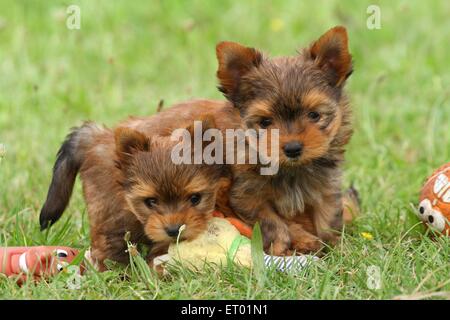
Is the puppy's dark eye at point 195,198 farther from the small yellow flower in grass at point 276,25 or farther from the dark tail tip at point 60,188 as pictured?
the small yellow flower in grass at point 276,25

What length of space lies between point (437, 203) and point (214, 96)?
368 centimetres

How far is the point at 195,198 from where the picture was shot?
4.79 meters

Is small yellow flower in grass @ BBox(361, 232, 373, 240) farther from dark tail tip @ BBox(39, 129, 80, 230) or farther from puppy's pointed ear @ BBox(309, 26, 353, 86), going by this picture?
dark tail tip @ BBox(39, 129, 80, 230)

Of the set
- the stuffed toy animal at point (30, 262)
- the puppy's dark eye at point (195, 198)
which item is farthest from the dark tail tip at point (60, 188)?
the puppy's dark eye at point (195, 198)

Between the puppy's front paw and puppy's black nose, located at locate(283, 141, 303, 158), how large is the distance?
1.85 feet

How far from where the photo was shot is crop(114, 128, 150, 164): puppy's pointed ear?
4809 mm

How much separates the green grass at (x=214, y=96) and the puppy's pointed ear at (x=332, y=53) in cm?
53

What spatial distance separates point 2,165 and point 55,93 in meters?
2.05

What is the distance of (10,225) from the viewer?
18.8 ft

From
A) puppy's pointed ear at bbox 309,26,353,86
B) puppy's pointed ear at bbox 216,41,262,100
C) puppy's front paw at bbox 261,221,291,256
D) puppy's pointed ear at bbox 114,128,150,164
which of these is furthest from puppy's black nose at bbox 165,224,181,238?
puppy's pointed ear at bbox 309,26,353,86

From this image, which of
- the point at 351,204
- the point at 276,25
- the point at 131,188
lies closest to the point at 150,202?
the point at 131,188
